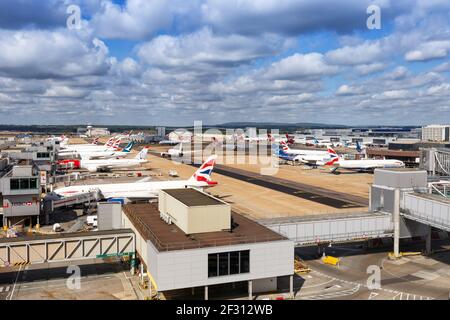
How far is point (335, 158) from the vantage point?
515ft

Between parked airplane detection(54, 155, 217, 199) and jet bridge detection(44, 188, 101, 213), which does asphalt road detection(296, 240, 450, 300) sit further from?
jet bridge detection(44, 188, 101, 213)

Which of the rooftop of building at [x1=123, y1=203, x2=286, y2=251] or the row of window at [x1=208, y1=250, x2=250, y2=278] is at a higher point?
the rooftop of building at [x1=123, y1=203, x2=286, y2=251]

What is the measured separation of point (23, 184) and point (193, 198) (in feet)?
123

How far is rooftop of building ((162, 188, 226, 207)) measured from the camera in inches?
1899

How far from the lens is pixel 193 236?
44906 mm

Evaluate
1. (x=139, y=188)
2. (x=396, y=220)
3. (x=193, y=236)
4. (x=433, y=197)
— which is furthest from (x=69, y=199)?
(x=433, y=197)

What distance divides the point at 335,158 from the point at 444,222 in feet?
345

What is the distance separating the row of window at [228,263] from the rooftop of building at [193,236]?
1.13m

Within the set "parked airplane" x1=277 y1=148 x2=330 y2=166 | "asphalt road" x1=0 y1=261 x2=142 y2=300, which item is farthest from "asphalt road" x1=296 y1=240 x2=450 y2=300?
"parked airplane" x1=277 y1=148 x2=330 y2=166

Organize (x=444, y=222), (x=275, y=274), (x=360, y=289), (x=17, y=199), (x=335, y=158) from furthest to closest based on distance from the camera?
(x=335, y=158), (x=17, y=199), (x=444, y=222), (x=360, y=289), (x=275, y=274)

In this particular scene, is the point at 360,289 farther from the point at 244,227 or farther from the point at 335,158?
the point at 335,158

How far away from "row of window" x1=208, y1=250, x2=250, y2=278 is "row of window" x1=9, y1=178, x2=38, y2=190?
45108 mm

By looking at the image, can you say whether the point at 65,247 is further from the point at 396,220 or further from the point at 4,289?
the point at 396,220

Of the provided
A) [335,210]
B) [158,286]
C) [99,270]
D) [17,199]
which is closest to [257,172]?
[335,210]
